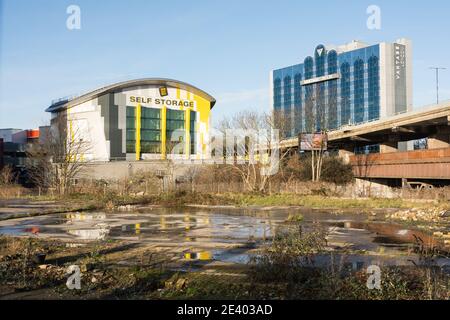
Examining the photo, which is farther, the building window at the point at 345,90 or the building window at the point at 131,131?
the building window at the point at 345,90

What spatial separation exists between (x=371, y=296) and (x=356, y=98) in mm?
139287

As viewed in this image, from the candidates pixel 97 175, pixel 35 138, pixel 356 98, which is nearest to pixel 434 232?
pixel 97 175

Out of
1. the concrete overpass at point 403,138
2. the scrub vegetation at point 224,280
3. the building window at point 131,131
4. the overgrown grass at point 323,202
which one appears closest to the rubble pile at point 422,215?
the overgrown grass at point 323,202

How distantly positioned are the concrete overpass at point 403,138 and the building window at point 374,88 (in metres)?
69.9

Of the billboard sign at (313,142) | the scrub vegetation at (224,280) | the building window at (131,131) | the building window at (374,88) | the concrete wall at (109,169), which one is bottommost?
the scrub vegetation at (224,280)

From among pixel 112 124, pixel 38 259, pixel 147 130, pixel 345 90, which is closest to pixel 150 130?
pixel 147 130

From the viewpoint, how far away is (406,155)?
44562 mm

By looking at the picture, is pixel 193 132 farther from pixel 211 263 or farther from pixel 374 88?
pixel 374 88

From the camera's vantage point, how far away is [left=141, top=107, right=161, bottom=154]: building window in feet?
253

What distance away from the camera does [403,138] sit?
200ft

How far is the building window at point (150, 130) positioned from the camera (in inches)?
3034

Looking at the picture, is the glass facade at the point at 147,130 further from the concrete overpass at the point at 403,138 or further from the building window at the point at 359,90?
the building window at the point at 359,90

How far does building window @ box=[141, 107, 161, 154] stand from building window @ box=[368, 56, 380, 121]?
76.6m

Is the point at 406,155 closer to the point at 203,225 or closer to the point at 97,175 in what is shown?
the point at 203,225
